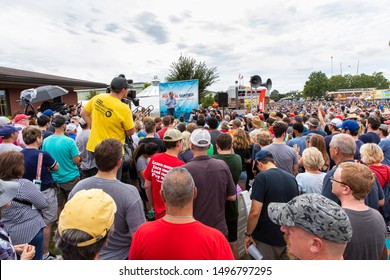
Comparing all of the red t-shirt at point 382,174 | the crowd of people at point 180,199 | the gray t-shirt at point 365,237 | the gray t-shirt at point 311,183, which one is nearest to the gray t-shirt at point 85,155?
the crowd of people at point 180,199

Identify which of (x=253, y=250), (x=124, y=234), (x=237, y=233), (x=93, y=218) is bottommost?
(x=237, y=233)

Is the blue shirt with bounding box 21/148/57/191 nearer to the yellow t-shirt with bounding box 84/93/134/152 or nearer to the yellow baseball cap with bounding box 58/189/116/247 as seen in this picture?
the yellow t-shirt with bounding box 84/93/134/152

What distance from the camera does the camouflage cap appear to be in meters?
1.33

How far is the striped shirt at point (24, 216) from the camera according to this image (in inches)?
104

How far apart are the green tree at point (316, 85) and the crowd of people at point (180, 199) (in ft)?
395

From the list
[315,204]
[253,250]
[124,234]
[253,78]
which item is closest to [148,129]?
[124,234]

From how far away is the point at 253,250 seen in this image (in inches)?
96.7

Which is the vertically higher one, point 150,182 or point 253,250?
point 150,182

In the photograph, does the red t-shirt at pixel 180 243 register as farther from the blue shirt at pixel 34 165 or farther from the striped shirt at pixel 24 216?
the blue shirt at pixel 34 165

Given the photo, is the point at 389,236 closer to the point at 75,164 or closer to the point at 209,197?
the point at 209,197

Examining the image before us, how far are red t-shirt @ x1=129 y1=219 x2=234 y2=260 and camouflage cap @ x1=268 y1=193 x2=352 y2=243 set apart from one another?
0.47 m

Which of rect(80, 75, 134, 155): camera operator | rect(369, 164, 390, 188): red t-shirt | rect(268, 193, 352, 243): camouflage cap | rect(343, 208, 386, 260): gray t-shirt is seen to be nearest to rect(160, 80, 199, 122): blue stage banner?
rect(80, 75, 134, 155): camera operator

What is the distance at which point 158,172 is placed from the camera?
3158mm

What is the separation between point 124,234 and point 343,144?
284 centimetres
